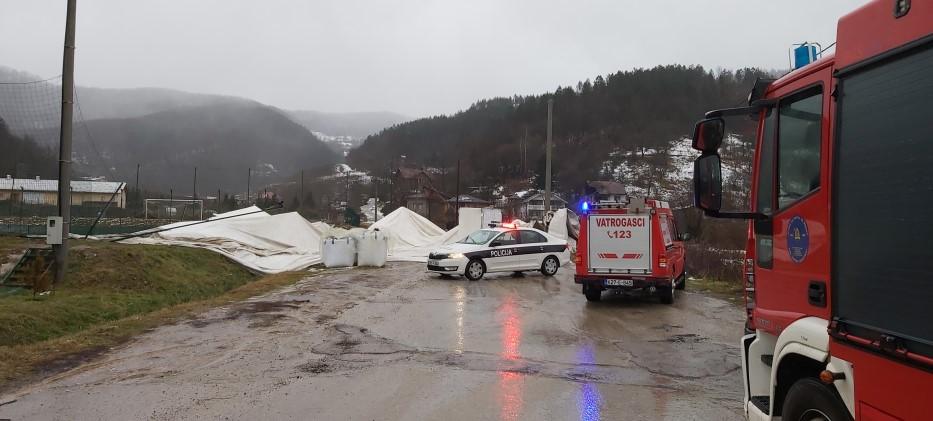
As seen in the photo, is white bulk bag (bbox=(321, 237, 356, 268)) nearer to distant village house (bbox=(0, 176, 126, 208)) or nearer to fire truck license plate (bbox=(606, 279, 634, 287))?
distant village house (bbox=(0, 176, 126, 208))

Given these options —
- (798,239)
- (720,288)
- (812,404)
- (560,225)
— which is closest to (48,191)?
(560,225)

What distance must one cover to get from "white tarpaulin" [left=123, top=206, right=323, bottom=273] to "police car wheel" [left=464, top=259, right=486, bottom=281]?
712 cm

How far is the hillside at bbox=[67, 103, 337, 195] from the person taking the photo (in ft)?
316

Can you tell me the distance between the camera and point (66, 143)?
526 inches

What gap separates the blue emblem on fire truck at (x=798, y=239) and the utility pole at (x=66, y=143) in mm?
14476

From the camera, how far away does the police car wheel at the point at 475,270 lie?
18.6m

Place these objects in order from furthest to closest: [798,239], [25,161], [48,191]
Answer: [25,161]
[48,191]
[798,239]

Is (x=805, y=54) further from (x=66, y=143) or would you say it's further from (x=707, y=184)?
(x=66, y=143)

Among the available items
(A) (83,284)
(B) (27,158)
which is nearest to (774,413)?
(A) (83,284)

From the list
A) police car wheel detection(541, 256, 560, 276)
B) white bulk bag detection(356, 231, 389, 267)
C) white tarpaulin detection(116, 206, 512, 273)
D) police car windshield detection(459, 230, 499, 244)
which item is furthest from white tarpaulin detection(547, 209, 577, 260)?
police car windshield detection(459, 230, 499, 244)

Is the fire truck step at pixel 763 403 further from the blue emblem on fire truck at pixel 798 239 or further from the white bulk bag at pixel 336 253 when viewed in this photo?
the white bulk bag at pixel 336 253

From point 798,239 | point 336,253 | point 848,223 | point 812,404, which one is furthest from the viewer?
point 336,253

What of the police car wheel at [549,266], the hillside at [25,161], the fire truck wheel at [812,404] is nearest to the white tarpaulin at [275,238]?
the police car wheel at [549,266]

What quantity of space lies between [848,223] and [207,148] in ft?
452
